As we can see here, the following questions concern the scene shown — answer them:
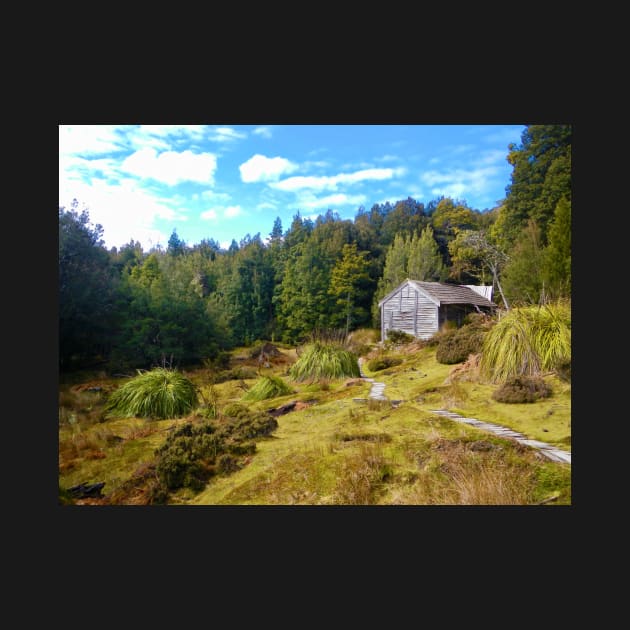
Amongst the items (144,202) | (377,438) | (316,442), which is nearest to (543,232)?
(377,438)

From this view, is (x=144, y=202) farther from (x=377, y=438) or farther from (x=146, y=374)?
(x=377, y=438)

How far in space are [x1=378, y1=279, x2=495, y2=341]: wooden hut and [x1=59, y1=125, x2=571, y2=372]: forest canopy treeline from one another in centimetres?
13

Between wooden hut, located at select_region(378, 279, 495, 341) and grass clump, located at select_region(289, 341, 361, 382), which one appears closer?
wooden hut, located at select_region(378, 279, 495, 341)

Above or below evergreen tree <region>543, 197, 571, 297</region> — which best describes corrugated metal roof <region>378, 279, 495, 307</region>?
below

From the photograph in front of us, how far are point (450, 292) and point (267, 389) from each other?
2882 mm

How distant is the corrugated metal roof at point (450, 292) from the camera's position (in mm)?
5117

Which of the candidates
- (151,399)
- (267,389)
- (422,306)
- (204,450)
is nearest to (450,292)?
(422,306)

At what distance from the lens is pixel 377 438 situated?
4.06 m

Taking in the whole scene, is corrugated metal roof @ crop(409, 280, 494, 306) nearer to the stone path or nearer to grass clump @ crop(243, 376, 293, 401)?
the stone path

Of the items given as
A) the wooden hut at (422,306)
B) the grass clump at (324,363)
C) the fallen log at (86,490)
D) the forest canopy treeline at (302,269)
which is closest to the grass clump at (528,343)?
the forest canopy treeline at (302,269)

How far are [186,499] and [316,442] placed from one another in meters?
1.41

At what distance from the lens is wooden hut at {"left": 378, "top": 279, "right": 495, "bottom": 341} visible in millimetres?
5273

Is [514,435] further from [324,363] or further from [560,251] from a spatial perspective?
[324,363]

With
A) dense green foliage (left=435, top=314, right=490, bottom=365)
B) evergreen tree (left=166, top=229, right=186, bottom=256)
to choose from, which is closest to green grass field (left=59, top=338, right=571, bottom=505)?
dense green foliage (left=435, top=314, right=490, bottom=365)
